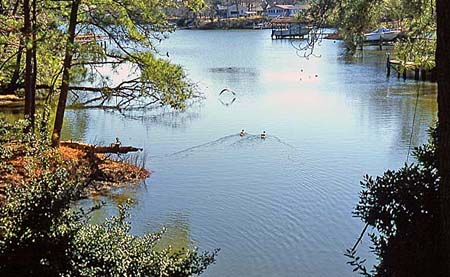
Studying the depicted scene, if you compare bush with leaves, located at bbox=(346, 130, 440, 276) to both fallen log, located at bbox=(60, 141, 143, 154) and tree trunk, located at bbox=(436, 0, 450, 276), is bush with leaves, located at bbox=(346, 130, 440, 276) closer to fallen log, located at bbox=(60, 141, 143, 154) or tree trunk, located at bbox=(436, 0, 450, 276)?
tree trunk, located at bbox=(436, 0, 450, 276)

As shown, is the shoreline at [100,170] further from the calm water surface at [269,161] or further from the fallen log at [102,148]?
the calm water surface at [269,161]

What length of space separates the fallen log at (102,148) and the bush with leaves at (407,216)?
33.3ft

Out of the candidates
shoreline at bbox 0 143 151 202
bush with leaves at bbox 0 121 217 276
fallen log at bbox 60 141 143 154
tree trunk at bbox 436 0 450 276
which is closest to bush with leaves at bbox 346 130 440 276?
tree trunk at bbox 436 0 450 276

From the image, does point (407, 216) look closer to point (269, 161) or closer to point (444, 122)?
point (444, 122)

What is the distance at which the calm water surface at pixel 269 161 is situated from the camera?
9.01 meters

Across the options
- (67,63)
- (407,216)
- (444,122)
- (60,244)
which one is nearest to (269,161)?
(67,63)

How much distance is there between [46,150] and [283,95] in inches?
688

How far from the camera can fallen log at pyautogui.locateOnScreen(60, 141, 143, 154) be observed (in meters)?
13.7

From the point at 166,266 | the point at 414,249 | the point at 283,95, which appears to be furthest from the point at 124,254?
the point at 283,95

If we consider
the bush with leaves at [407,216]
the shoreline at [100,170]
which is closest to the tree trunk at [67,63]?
the shoreline at [100,170]

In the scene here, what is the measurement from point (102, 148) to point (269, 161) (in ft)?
12.5

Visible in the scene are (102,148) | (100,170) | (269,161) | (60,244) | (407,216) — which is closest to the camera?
(407,216)

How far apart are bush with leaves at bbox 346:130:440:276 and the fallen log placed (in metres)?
10.1

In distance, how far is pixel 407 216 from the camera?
13.4 feet
